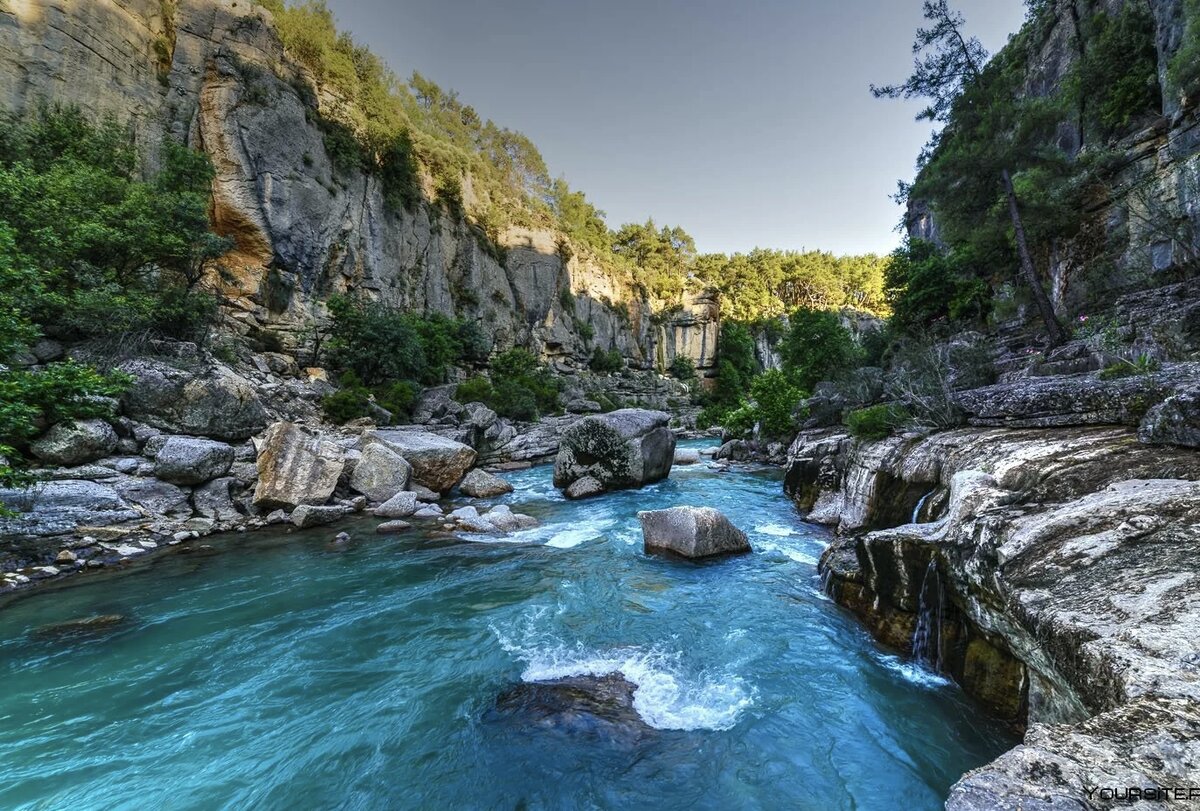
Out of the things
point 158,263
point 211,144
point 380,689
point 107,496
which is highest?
point 211,144

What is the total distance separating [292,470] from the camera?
11.3 metres

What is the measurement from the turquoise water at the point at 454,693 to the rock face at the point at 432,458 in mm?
5898

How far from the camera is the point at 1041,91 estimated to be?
23.3m

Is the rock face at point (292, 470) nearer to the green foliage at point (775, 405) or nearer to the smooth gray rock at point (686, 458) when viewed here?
the smooth gray rock at point (686, 458)

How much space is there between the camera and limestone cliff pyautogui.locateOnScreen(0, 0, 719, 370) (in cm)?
1920

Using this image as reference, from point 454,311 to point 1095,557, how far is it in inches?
1538

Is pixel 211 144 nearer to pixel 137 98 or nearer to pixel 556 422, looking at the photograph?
pixel 137 98

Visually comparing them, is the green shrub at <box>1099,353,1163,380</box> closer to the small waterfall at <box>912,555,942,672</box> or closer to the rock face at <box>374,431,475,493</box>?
the small waterfall at <box>912,555,942,672</box>

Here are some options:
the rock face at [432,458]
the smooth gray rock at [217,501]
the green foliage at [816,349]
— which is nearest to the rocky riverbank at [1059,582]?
the rock face at [432,458]

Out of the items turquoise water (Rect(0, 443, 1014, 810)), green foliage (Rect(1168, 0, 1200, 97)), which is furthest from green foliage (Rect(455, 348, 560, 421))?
green foliage (Rect(1168, 0, 1200, 97))

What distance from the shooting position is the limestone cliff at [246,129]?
1920cm

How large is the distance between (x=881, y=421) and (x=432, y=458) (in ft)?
40.2

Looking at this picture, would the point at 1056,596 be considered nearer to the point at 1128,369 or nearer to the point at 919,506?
the point at 919,506

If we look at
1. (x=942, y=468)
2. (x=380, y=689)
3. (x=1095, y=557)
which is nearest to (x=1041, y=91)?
(x=942, y=468)
